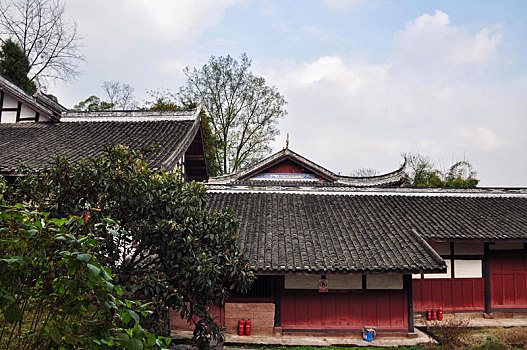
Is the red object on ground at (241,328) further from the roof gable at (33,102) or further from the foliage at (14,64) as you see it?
the foliage at (14,64)

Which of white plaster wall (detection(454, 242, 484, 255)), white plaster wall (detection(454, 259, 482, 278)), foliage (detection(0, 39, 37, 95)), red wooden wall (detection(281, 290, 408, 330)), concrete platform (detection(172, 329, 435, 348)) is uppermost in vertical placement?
foliage (detection(0, 39, 37, 95))

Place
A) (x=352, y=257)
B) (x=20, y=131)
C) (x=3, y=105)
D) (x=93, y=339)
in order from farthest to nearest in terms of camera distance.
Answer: (x=3, y=105), (x=20, y=131), (x=352, y=257), (x=93, y=339)

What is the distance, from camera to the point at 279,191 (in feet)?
44.2

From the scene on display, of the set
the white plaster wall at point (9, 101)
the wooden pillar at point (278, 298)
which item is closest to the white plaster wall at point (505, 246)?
the wooden pillar at point (278, 298)

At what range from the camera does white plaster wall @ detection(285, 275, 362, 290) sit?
32.4ft

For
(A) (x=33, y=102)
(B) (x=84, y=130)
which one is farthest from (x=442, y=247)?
(A) (x=33, y=102)

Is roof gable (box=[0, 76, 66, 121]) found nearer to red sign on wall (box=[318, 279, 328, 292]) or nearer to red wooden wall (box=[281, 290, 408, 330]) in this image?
red wooden wall (box=[281, 290, 408, 330])

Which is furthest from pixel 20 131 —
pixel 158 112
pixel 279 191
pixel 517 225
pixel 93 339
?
pixel 517 225

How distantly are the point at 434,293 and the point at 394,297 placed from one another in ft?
9.10

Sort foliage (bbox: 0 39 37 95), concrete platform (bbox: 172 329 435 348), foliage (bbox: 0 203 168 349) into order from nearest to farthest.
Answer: foliage (bbox: 0 203 168 349) → concrete platform (bbox: 172 329 435 348) → foliage (bbox: 0 39 37 95)

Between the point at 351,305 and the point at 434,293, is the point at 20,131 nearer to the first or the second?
the point at 351,305

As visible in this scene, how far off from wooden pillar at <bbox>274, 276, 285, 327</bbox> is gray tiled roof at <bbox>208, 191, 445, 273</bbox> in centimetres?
90

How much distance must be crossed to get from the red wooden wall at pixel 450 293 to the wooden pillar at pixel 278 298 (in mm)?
4779

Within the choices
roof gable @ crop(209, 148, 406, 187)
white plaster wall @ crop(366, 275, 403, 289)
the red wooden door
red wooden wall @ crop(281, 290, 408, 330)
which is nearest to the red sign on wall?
red wooden wall @ crop(281, 290, 408, 330)
